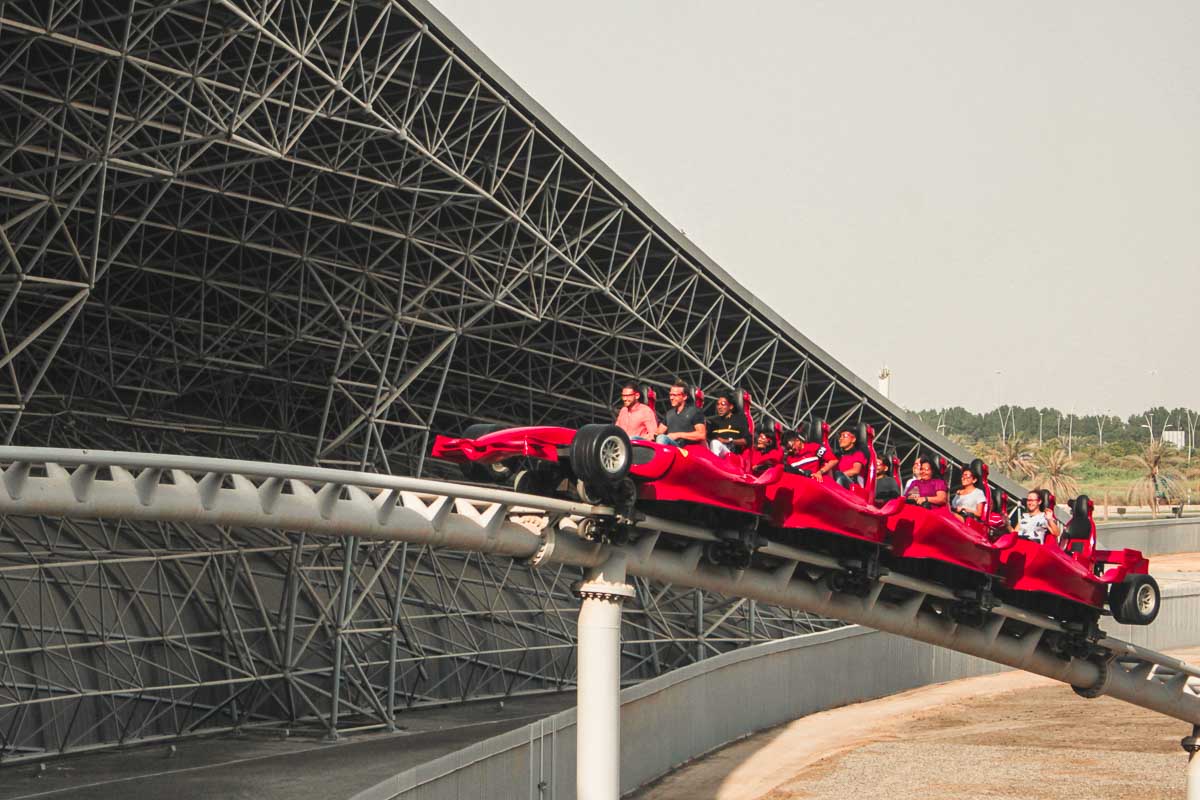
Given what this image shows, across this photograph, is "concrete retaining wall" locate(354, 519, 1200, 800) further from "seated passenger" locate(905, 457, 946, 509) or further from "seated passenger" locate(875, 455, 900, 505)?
"seated passenger" locate(905, 457, 946, 509)

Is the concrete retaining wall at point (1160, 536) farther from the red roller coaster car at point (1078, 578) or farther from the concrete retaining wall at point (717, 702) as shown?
the red roller coaster car at point (1078, 578)

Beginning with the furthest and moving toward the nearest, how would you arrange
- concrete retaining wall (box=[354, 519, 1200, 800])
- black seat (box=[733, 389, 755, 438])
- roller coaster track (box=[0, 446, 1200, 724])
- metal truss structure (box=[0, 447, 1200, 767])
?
black seat (box=[733, 389, 755, 438]), concrete retaining wall (box=[354, 519, 1200, 800]), metal truss structure (box=[0, 447, 1200, 767]), roller coaster track (box=[0, 446, 1200, 724])

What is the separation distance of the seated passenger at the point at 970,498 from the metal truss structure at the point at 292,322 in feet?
36.6

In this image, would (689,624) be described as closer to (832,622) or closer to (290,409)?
(832,622)

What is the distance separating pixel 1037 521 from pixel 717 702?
31.4 feet

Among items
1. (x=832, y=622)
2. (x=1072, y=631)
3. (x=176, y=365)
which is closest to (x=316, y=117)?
(x=176, y=365)

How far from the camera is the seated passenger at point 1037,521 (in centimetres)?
2142

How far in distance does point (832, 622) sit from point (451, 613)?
480 inches

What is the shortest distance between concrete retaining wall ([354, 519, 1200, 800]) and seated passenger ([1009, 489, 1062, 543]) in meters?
6.38

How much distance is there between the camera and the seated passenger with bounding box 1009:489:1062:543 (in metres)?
21.4

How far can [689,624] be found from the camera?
141 ft

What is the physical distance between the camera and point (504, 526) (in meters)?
15.7

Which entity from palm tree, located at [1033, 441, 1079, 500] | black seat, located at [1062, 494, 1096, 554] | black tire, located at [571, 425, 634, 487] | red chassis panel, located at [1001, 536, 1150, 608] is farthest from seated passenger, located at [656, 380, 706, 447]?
palm tree, located at [1033, 441, 1079, 500]

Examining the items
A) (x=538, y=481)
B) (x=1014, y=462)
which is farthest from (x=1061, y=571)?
(x=1014, y=462)
